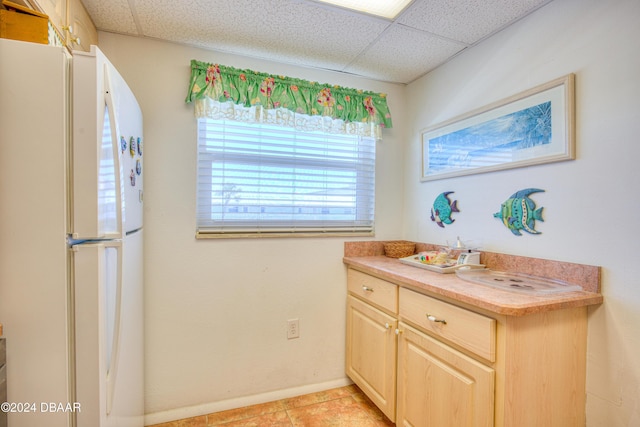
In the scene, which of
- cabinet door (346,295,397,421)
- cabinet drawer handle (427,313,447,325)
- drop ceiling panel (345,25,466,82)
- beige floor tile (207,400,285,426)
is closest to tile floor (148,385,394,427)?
beige floor tile (207,400,285,426)

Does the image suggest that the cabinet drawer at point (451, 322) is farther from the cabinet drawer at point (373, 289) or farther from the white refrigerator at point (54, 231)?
the white refrigerator at point (54, 231)

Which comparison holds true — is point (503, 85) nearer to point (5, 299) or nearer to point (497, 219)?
point (497, 219)

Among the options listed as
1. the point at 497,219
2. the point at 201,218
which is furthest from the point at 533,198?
the point at 201,218

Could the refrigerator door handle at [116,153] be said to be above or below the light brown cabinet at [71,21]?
below

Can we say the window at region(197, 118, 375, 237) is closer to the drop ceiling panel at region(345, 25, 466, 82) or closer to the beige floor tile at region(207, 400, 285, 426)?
the drop ceiling panel at region(345, 25, 466, 82)

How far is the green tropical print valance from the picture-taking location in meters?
1.82

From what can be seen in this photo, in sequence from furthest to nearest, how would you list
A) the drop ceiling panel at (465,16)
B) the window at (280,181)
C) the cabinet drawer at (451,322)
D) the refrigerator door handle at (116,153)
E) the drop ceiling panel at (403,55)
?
the window at (280,181)
the drop ceiling panel at (403,55)
the drop ceiling panel at (465,16)
the cabinet drawer at (451,322)
the refrigerator door handle at (116,153)

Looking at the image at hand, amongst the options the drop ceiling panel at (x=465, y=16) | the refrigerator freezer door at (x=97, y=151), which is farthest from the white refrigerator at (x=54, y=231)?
the drop ceiling panel at (x=465, y=16)

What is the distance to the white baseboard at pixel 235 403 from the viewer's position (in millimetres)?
1790

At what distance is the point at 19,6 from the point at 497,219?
212 centimetres

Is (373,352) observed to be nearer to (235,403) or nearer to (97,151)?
(235,403)

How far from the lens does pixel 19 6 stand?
3.06ft

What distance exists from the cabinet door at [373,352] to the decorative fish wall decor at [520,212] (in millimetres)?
790

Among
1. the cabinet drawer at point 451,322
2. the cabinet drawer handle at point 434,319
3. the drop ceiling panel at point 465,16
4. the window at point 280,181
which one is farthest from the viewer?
the window at point 280,181
